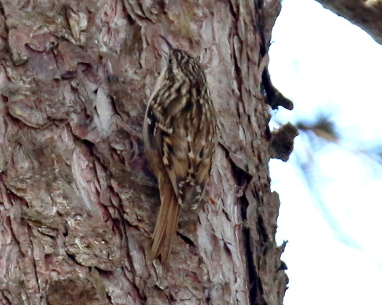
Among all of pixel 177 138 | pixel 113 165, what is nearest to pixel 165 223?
pixel 113 165

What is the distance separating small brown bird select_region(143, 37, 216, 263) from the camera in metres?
1.97

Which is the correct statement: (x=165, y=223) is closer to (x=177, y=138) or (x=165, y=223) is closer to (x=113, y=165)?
(x=113, y=165)

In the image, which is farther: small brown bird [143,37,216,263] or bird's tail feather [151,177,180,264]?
small brown bird [143,37,216,263]

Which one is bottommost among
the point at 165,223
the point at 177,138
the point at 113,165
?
the point at 165,223

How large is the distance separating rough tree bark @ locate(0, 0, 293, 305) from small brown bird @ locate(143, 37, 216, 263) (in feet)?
0.12

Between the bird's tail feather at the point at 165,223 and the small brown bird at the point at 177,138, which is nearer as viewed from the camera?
the bird's tail feather at the point at 165,223

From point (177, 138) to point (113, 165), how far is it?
1.33ft

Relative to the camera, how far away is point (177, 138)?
2.29 metres

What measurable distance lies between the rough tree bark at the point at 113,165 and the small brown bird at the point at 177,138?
0.04 metres

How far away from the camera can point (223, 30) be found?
2.36 m

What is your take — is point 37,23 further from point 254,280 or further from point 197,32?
point 254,280

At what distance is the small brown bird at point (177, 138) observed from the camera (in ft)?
6.46

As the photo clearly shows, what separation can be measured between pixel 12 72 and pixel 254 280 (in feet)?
3.02

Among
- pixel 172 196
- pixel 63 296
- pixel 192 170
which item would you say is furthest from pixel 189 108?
pixel 63 296
